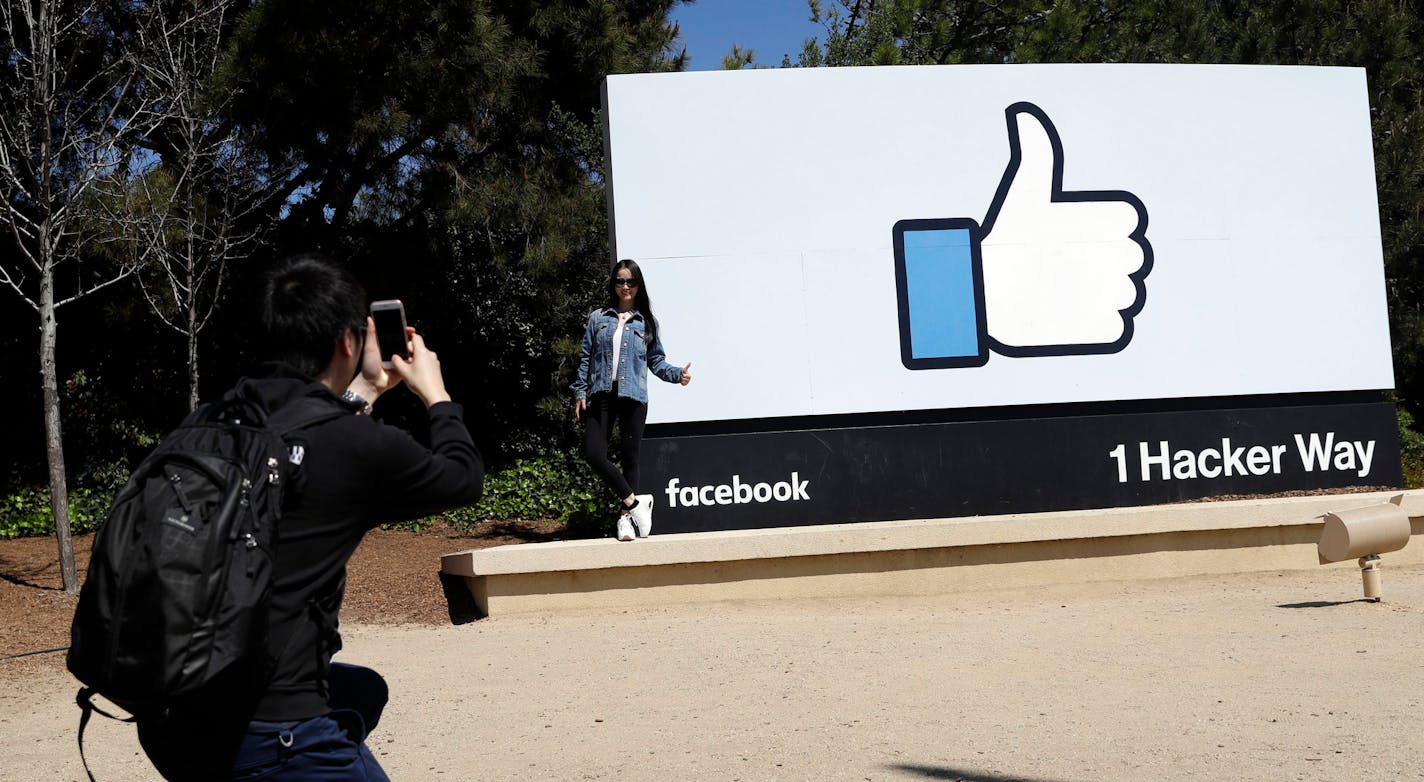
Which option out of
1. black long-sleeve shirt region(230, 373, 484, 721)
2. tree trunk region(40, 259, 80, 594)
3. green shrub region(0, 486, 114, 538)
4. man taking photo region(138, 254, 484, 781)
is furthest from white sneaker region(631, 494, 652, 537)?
green shrub region(0, 486, 114, 538)

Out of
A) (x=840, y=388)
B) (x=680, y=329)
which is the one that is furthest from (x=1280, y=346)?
(x=680, y=329)

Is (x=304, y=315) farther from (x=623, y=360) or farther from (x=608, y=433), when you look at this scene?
(x=608, y=433)

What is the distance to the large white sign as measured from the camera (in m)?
8.82

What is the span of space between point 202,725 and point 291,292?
779 millimetres

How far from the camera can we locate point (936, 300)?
8.98 metres

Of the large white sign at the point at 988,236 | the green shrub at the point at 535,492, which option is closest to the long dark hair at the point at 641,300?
the large white sign at the point at 988,236

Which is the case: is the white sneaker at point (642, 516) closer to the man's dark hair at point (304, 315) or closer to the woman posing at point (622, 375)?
the woman posing at point (622, 375)

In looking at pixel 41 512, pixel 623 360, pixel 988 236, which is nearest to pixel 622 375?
pixel 623 360

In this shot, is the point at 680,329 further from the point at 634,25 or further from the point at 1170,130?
the point at 634,25

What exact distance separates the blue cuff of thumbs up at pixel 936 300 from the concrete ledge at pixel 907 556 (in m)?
1.27

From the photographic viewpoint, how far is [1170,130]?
945cm

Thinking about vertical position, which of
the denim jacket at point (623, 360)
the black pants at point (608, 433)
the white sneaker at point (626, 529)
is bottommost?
the white sneaker at point (626, 529)

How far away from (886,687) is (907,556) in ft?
8.44

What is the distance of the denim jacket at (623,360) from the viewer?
7.98 m
